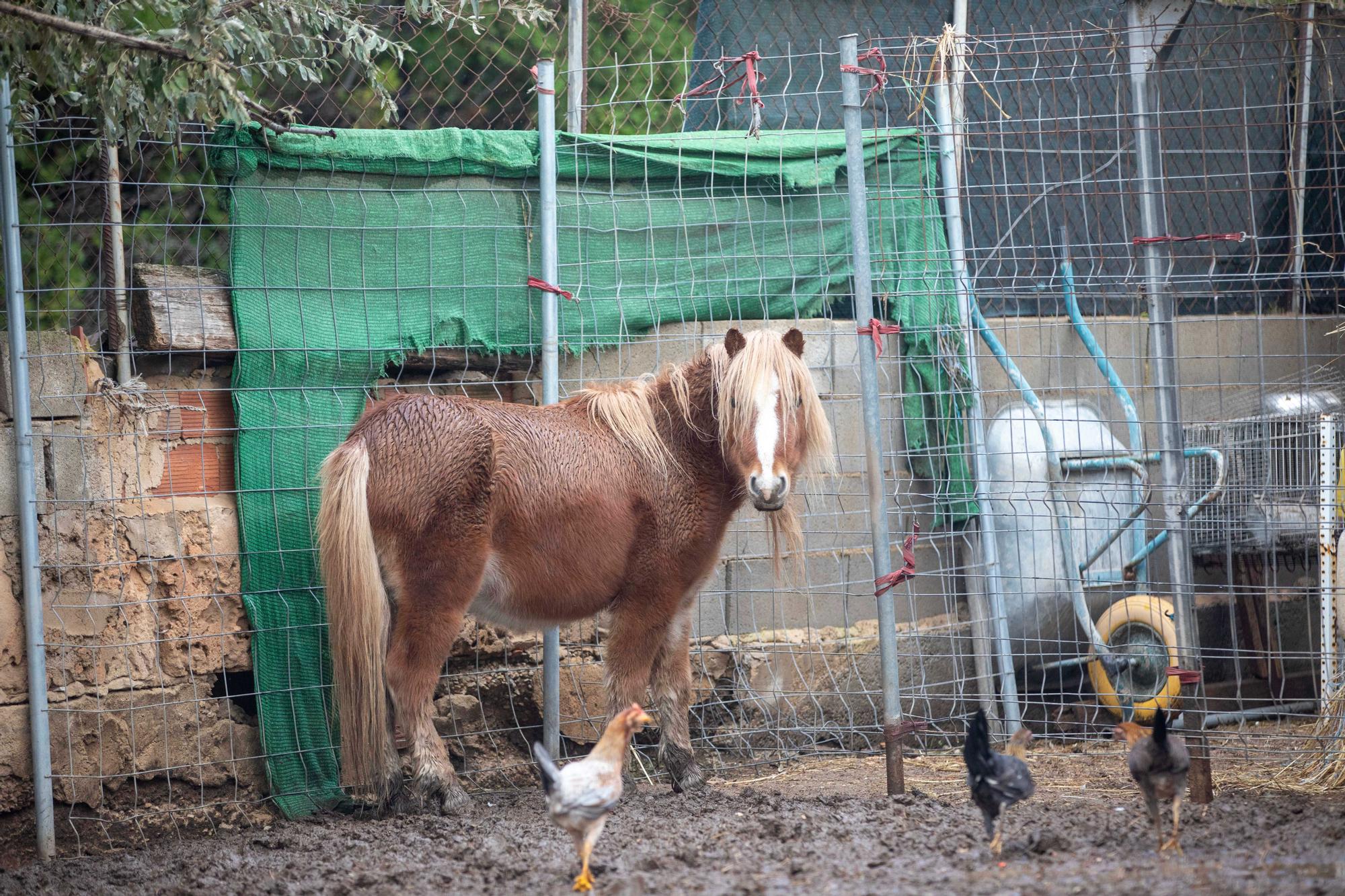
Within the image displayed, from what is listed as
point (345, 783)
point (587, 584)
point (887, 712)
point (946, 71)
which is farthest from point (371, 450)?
point (946, 71)

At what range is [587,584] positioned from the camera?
14.5ft

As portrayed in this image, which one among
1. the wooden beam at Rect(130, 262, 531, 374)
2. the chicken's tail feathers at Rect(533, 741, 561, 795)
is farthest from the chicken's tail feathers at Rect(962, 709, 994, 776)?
the wooden beam at Rect(130, 262, 531, 374)

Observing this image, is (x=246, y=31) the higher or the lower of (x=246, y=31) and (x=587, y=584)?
the higher

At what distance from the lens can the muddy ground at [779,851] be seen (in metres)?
3.13

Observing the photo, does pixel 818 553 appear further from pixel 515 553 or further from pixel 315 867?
pixel 315 867

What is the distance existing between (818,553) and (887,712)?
54.0 inches

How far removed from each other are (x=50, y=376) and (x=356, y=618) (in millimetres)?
1492

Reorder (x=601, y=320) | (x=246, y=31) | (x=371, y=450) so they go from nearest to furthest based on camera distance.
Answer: (x=246, y=31), (x=371, y=450), (x=601, y=320)

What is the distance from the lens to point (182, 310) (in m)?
4.52

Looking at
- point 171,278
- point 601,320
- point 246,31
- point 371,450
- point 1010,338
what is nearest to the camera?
point 246,31

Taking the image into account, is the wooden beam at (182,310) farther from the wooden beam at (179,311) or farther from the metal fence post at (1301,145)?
the metal fence post at (1301,145)

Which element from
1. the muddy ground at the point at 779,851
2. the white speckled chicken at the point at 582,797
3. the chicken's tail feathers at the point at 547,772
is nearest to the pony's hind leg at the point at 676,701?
the muddy ground at the point at 779,851

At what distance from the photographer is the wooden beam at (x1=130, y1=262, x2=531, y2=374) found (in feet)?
14.6

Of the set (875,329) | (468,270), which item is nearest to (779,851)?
(875,329)
